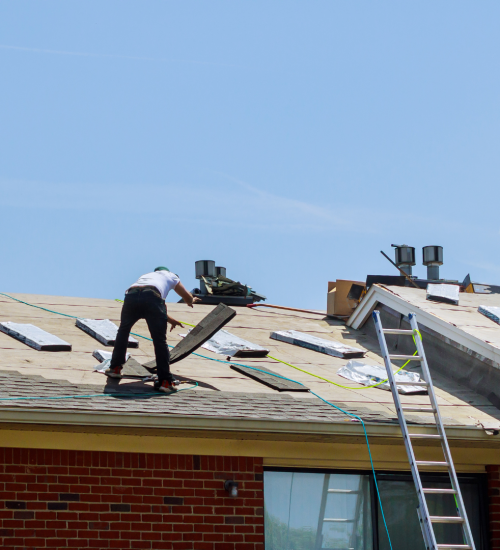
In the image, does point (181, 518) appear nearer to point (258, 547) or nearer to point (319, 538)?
point (258, 547)

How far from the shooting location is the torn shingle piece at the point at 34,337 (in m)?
8.77

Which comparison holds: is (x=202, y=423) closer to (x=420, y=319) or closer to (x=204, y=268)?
(x=420, y=319)

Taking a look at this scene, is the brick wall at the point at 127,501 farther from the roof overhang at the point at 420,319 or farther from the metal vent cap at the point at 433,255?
the metal vent cap at the point at 433,255

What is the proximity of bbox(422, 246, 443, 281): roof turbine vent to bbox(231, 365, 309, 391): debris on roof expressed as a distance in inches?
343

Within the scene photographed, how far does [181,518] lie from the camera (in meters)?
7.03

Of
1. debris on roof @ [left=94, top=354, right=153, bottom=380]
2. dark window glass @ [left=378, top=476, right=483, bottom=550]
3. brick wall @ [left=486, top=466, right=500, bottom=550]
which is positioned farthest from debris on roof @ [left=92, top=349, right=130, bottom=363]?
→ brick wall @ [left=486, top=466, right=500, bottom=550]

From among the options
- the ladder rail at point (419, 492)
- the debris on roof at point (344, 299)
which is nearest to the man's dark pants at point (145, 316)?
the ladder rail at point (419, 492)

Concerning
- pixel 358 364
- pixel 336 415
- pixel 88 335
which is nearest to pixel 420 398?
pixel 358 364

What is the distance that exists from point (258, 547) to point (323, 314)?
6436 millimetres

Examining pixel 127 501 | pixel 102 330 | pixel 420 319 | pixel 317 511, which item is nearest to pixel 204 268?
pixel 102 330

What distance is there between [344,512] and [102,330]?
13.0 ft

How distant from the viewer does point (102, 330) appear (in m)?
9.90

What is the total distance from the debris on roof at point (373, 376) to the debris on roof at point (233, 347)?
42.5 inches

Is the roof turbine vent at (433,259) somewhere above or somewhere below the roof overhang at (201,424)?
above
